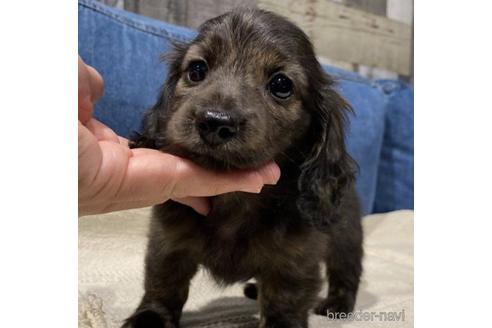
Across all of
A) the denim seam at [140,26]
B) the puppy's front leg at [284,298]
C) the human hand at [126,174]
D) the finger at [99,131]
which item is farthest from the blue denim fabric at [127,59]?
the puppy's front leg at [284,298]

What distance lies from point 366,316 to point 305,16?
769mm

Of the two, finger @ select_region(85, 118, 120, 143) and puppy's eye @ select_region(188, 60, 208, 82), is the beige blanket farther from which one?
puppy's eye @ select_region(188, 60, 208, 82)

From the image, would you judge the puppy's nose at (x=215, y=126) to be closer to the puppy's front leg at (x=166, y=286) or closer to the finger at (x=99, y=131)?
the finger at (x=99, y=131)

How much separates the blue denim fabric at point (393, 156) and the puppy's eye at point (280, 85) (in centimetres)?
91

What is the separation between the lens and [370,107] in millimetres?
2590

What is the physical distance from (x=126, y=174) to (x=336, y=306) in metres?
0.88

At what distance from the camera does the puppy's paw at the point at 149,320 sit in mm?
1413

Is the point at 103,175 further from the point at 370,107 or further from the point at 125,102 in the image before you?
the point at 370,107

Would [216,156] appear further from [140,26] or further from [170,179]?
[140,26]

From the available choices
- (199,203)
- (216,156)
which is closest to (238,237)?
(199,203)

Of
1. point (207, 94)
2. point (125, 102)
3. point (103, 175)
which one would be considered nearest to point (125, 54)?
point (125, 102)

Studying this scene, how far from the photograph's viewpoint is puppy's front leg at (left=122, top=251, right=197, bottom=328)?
1.44 meters

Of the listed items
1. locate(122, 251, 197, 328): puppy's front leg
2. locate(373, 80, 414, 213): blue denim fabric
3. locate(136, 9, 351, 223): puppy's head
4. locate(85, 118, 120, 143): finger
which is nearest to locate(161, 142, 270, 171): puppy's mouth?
locate(136, 9, 351, 223): puppy's head

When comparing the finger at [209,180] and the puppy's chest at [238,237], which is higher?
the finger at [209,180]
